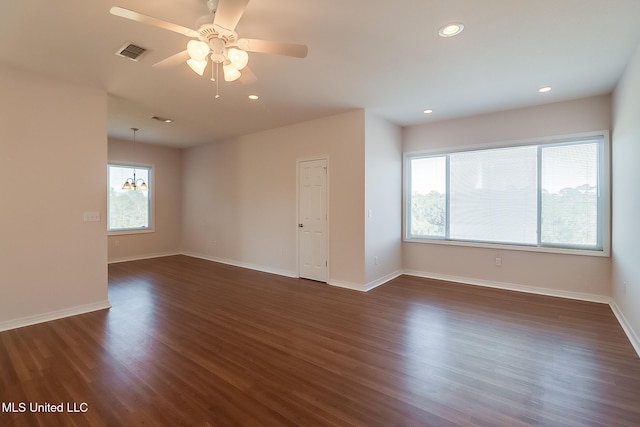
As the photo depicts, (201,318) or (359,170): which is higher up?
(359,170)

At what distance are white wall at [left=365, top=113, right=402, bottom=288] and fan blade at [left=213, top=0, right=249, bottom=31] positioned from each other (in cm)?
297

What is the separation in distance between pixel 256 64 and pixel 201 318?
297cm

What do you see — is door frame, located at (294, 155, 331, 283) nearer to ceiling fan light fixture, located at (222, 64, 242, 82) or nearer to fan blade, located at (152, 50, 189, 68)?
ceiling fan light fixture, located at (222, 64, 242, 82)

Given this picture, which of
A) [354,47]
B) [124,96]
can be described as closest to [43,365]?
[124,96]

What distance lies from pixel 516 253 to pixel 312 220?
132 inches

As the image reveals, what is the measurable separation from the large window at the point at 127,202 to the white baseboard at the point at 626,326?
342 inches

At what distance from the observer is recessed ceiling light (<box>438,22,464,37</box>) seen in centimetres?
243

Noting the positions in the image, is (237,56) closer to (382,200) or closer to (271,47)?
(271,47)

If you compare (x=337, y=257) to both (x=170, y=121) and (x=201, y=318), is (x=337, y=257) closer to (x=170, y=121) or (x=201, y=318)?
(x=201, y=318)

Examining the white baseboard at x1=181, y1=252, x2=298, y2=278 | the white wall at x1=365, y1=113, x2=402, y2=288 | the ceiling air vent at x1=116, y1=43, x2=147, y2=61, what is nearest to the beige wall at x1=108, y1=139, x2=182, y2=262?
the white baseboard at x1=181, y1=252, x2=298, y2=278

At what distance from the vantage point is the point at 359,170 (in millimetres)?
4641

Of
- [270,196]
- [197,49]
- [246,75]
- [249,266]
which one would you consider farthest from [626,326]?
[249,266]

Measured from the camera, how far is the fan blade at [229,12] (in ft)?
5.82

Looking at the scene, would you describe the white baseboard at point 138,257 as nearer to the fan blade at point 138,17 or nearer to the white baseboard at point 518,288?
the white baseboard at point 518,288
